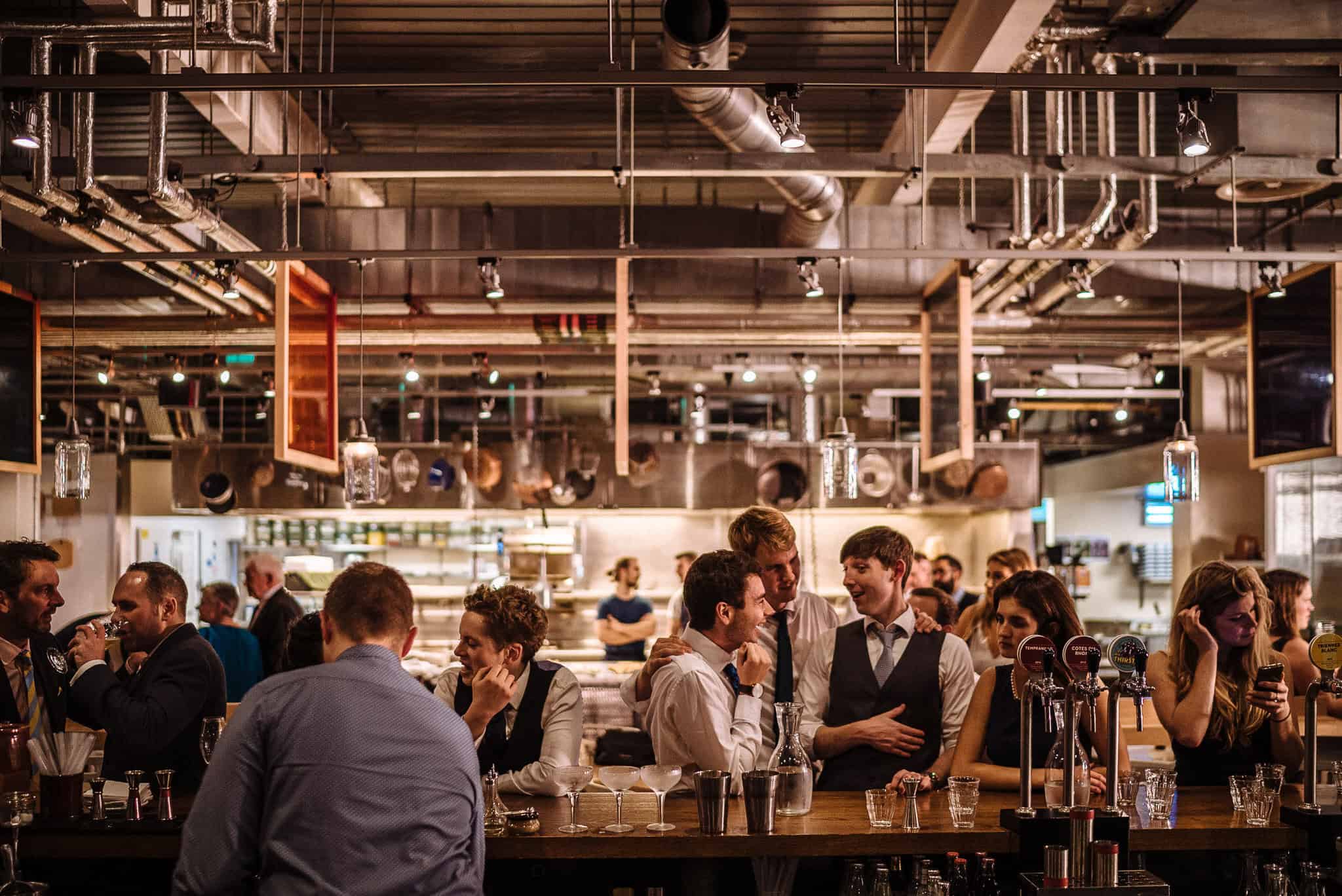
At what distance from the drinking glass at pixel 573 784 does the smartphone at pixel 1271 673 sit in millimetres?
2031

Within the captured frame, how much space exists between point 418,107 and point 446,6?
3.89 ft

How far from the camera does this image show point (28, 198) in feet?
17.2

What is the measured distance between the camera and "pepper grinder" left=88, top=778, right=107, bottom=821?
343 centimetres

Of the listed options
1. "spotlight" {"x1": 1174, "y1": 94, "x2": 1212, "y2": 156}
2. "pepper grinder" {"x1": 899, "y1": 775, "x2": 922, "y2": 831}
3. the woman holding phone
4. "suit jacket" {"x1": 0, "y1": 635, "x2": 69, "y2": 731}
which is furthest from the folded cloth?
"spotlight" {"x1": 1174, "y1": 94, "x2": 1212, "y2": 156}

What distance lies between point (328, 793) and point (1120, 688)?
77.3 inches

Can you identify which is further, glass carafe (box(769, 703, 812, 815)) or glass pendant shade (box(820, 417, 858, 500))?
glass pendant shade (box(820, 417, 858, 500))

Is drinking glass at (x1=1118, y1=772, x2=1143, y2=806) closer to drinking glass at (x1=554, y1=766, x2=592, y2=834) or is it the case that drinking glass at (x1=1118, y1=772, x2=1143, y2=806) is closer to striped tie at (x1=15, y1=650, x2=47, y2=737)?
drinking glass at (x1=554, y1=766, x2=592, y2=834)

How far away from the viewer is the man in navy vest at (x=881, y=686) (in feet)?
12.9

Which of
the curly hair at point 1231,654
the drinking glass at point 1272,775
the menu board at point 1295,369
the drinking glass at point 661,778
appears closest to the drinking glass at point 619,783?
the drinking glass at point 661,778

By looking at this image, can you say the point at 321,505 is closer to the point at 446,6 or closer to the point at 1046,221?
the point at 446,6

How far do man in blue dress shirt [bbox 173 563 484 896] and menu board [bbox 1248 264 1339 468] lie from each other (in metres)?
5.51

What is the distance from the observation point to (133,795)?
3.39 meters

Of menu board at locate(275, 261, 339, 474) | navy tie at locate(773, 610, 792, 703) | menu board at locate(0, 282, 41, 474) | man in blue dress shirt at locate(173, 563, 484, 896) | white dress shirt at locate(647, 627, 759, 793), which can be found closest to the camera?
man in blue dress shirt at locate(173, 563, 484, 896)

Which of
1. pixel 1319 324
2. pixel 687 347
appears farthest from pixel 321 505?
pixel 1319 324
